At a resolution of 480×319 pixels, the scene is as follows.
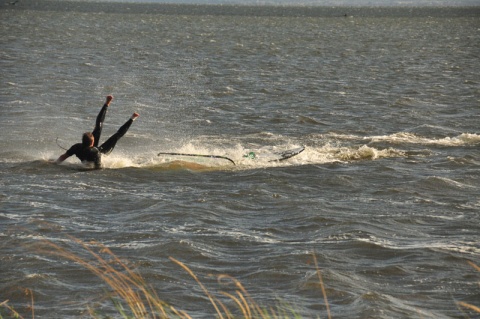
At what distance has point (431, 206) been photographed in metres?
16.6

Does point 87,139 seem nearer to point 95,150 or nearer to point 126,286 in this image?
point 95,150

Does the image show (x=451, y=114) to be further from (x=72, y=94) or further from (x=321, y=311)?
(x=321, y=311)

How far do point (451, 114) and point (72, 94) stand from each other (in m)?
13.0

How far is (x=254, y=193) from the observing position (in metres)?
17.5

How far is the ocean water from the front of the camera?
39.3ft

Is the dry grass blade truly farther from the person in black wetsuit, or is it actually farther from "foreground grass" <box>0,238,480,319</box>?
the person in black wetsuit

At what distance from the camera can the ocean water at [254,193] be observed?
39.3 ft

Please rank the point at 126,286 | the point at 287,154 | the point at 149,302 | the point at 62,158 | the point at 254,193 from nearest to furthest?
the point at 149,302, the point at 126,286, the point at 254,193, the point at 62,158, the point at 287,154

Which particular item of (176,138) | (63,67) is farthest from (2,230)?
(63,67)

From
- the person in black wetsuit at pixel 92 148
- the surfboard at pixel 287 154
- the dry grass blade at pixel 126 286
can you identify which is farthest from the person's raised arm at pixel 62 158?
the dry grass blade at pixel 126 286

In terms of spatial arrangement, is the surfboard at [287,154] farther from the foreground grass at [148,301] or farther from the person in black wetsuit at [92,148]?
the foreground grass at [148,301]

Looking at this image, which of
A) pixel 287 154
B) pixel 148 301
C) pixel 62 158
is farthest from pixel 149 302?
pixel 287 154

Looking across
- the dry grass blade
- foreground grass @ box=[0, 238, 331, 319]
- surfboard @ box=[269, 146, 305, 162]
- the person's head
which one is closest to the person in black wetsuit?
the person's head

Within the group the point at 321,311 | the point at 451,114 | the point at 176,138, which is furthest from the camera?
the point at 451,114
